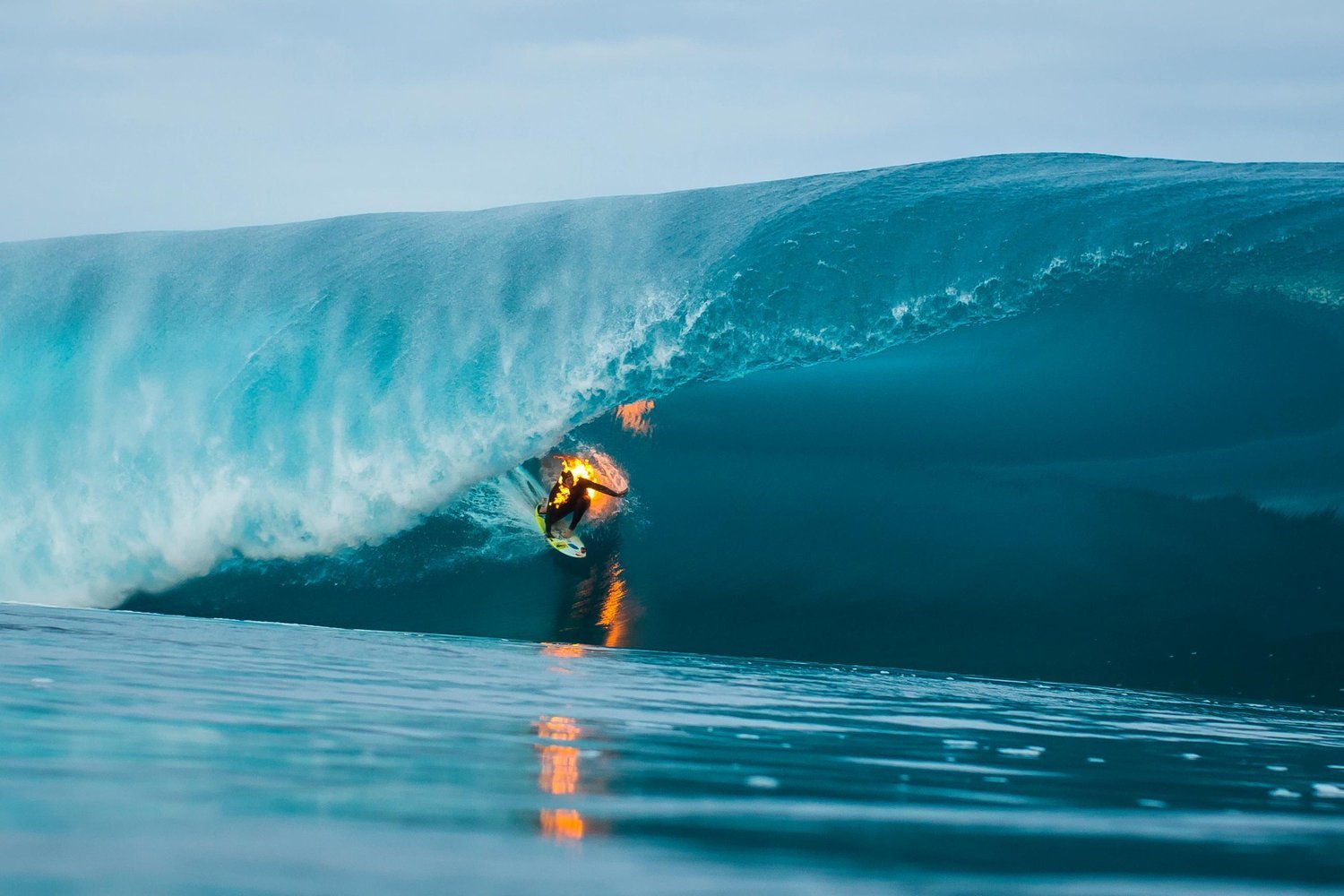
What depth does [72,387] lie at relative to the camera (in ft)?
46.8

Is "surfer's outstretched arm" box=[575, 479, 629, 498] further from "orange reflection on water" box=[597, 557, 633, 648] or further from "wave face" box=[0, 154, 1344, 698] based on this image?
"orange reflection on water" box=[597, 557, 633, 648]

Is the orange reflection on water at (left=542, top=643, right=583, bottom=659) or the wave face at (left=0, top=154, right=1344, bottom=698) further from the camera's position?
the wave face at (left=0, top=154, right=1344, bottom=698)

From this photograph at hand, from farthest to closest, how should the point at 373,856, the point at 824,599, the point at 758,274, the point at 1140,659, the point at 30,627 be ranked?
the point at 758,274
the point at 824,599
the point at 1140,659
the point at 30,627
the point at 373,856

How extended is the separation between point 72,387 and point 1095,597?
10.4 meters

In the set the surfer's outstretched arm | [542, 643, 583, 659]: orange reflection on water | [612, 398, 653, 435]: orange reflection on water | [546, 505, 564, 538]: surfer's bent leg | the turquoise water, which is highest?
[612, 398, 653, 435]: orange reflection on water

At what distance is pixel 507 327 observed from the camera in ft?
41.7

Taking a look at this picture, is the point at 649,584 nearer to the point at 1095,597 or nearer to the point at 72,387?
the point at 1095,597

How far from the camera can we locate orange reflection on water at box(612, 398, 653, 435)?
1134cm

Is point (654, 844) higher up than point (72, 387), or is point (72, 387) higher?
point (72, 387)

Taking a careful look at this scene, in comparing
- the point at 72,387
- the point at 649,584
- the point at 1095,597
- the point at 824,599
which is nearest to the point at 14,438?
the point at 72,387

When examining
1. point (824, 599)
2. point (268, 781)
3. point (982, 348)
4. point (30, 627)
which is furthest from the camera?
point (982, 348)

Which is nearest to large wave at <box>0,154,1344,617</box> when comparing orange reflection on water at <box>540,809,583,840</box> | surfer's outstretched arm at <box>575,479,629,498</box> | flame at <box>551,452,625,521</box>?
flame at <box>551,452,625,521</box>

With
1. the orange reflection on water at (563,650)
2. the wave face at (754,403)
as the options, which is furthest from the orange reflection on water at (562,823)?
the wave face at (754,403)

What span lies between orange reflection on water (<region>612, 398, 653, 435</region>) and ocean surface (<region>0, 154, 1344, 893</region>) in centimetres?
5
